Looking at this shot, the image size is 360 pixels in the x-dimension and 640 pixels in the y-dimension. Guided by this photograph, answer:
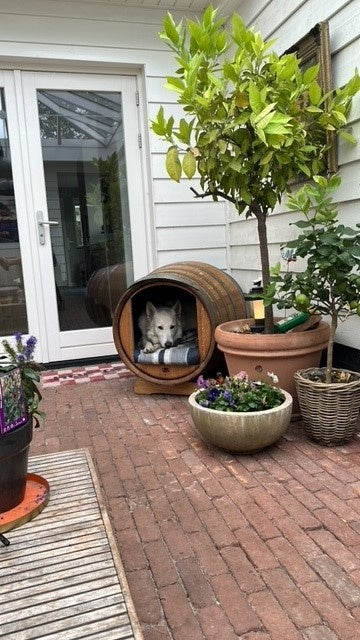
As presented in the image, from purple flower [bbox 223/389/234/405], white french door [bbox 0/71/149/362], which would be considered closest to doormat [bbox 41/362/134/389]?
white french door [bbox 0/71/149/362]

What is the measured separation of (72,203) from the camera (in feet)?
12.1

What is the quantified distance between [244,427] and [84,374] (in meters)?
1.98

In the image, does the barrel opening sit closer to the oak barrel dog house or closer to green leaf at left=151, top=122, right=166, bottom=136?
the oak barrel dog house

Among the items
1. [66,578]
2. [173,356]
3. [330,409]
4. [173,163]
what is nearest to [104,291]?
[173,356]

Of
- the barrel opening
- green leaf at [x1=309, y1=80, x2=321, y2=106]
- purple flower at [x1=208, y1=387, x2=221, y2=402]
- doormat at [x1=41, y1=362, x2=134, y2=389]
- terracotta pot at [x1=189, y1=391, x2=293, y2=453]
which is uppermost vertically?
green leaf at [x1=309, y1=80, x2=321, y2=106]

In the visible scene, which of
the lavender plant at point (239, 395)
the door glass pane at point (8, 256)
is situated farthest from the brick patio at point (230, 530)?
the door glass pane at point (8, 256)

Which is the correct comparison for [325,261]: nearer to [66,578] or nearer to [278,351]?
[278,351]

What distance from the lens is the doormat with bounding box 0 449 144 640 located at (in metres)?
0.87

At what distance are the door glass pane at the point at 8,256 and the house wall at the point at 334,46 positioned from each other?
1.90 m

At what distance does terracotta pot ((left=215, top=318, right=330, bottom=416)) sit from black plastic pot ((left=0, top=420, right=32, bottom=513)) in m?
1.28

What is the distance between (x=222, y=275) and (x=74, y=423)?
1.43m

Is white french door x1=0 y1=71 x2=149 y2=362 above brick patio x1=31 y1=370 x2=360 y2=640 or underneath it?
above

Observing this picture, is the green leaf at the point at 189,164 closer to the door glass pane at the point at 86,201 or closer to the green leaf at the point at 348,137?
the green leaf at the point at 348,137

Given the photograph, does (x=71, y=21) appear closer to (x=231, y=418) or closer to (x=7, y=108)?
(x=7, y=108)
